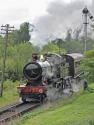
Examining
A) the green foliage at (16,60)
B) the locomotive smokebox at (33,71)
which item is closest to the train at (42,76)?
the locomotive smokebox at (33,71)

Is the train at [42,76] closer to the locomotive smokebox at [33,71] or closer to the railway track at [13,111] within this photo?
the locomotive smokebox at [33,71]

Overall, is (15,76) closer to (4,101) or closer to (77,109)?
(4,101)

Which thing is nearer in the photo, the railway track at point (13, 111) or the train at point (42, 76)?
the railway track at point (13, 111)

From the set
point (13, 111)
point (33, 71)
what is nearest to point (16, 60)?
point (33, 71)

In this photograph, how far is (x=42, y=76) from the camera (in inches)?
1094

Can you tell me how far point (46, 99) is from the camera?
2797 cm

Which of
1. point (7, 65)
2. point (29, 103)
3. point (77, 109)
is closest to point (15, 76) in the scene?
point (7, 65)

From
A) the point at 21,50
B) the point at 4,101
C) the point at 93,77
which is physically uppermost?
the point at 21,50

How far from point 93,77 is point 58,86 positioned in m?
10.5

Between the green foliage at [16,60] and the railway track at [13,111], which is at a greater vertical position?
the green foliage at [16,60]

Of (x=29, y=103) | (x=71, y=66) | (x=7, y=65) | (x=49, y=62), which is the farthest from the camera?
(x=7, y=65)

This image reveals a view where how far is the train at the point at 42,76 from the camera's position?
27516 millimetres

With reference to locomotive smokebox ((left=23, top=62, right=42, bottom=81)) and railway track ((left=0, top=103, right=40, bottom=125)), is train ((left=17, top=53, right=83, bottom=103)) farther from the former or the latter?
railway track ((left=0, top=103, right=40, bottom=125))

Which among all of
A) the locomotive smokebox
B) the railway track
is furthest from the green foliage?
the railway track
